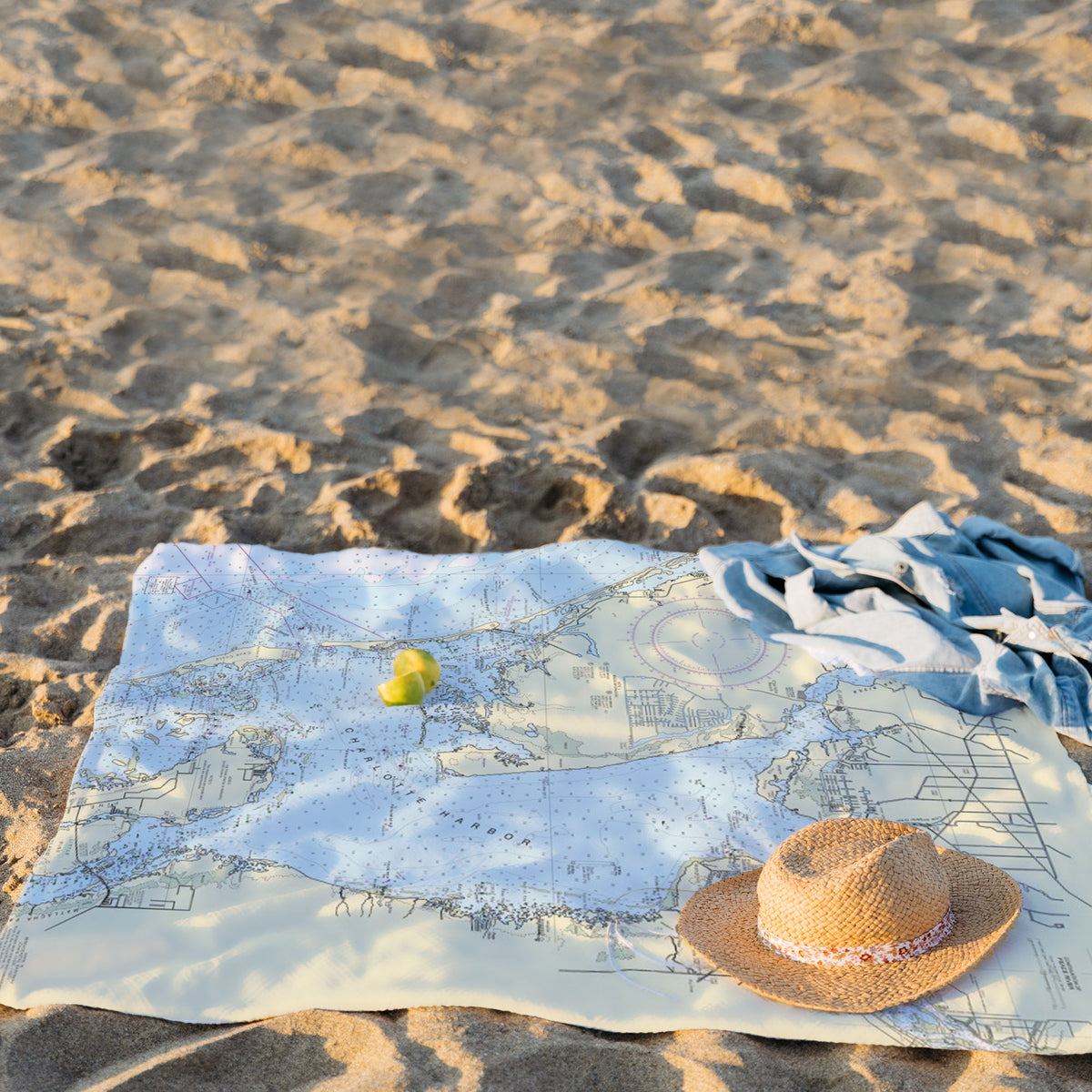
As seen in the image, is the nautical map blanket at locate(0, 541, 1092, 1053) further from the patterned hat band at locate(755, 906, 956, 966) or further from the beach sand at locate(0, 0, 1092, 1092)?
the beach sand at locate(0, 0, 1092, 1092)

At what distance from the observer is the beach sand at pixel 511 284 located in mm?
2883

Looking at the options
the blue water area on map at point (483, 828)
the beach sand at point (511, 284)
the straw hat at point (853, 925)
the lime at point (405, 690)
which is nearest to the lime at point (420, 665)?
the lime at point (405, 690)

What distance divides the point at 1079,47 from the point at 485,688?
11.0 feet

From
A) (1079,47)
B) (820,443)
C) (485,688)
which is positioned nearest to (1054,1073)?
(485,688)

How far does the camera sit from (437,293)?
139 inches

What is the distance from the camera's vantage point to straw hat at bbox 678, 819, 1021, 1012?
1606 mm

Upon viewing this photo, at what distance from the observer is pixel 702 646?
2398 mm

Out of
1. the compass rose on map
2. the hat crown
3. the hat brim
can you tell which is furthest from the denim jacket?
the hat crown

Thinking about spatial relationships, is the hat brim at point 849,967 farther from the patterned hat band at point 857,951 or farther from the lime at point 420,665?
the lime at point 420,665

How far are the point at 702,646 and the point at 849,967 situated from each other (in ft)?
2.76

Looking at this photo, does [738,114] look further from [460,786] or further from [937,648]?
[460,786]

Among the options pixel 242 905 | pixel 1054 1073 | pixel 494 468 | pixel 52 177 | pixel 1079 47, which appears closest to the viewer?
pixel 1054 1073

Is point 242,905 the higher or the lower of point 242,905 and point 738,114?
the lower

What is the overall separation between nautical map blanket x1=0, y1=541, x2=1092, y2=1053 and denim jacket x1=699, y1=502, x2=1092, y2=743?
5cm
